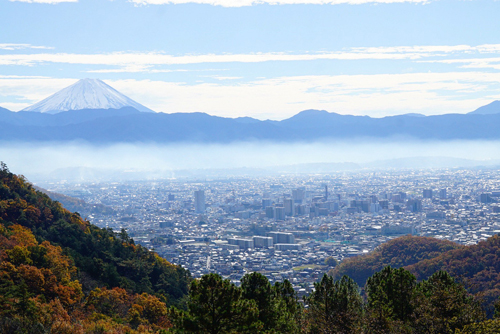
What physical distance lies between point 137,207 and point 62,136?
402ft

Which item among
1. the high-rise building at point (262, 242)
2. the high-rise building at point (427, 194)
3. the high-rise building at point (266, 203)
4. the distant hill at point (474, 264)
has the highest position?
the distant hill at point (474, 264)

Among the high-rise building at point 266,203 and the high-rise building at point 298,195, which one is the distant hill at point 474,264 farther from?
the high-rise building at point 298,195

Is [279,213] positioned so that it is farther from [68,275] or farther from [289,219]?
[68,275]

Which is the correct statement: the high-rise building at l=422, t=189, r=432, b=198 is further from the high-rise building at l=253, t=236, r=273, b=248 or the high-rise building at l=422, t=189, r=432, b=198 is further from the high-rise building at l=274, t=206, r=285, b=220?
the high-rise building at l=253, t=236, r=273, b=248

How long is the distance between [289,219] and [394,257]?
109ft

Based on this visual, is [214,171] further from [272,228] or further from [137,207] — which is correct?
[272,228]

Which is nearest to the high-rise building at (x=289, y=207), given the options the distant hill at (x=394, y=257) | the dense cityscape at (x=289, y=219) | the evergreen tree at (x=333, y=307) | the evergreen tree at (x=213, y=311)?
the dense cityscape at (x=289, y=219)

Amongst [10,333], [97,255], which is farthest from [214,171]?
[10,333]

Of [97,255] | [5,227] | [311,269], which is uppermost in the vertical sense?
[5,227]

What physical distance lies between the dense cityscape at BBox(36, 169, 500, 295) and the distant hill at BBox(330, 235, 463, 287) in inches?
84.5

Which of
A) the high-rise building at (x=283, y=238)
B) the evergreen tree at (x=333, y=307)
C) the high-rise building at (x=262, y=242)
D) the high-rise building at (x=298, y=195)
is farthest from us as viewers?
the high-rise building at (x=298, y=195)

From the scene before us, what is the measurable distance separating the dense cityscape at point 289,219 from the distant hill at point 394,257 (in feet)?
7.04

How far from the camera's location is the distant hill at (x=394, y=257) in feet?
113

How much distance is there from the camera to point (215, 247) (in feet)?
154
